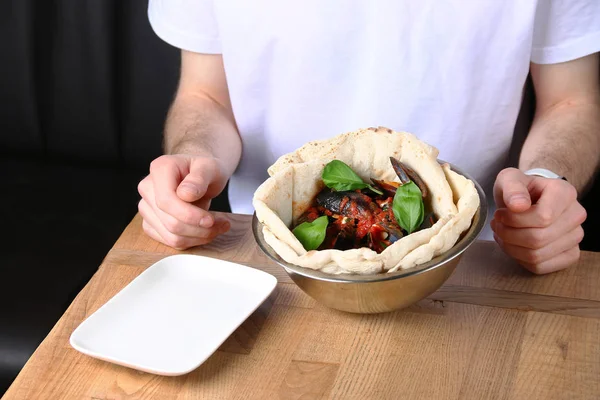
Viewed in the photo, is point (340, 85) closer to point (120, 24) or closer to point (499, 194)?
point (499, 194)

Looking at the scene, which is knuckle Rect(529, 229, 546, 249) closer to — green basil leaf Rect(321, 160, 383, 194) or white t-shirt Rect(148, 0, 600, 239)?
green basil leaf Rect(321, 160, 383, 194)

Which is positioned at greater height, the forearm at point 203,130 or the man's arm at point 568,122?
the man's arm at point 568,122

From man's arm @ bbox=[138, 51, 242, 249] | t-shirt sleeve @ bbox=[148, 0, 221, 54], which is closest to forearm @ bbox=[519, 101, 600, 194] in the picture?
man's arm @ bbox=[138, 51, 242, 249]

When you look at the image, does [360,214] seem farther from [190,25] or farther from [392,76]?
[190,25]

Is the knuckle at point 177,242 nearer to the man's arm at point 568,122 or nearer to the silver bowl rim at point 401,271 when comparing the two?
the silver bowl rim at point 401,271

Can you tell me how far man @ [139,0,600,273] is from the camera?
1.37m

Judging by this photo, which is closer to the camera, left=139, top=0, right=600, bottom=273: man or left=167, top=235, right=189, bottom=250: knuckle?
left=167, top=235, right=189, bottom=250: knuckle

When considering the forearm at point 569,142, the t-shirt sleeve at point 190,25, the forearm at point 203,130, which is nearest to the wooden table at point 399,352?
the forearm at point 569,142

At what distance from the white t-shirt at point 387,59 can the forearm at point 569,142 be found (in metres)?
0.09

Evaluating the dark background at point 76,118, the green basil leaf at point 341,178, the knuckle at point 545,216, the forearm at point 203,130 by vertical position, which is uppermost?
the green basil leaf at point 341,178

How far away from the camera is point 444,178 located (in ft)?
3.05

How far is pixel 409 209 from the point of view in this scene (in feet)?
2.88

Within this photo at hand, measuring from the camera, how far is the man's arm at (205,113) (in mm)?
1465

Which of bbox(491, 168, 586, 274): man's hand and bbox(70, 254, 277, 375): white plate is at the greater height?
bbox(491, 168, 586, 274): man's hand
